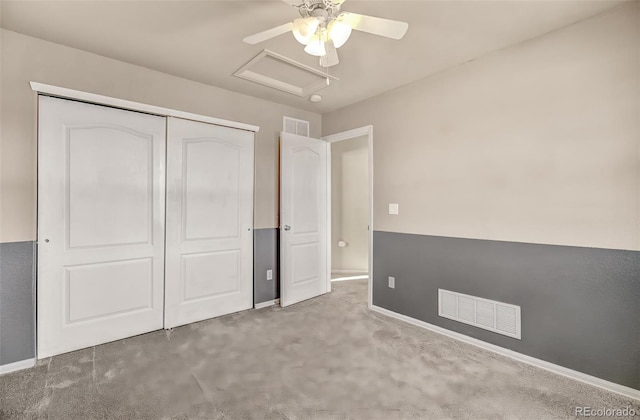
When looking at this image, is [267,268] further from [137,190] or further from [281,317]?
[137,190]

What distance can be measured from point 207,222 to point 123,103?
1327mm

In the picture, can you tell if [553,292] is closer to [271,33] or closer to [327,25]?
[327,25]

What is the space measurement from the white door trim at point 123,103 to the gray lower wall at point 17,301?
119cm

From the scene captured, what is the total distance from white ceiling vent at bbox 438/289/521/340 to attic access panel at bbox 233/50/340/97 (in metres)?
2.35

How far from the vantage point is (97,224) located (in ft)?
8.52

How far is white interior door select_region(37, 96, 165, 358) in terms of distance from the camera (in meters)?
2.39

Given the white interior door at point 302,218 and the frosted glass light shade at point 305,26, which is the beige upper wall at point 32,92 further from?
the frosted glass light shade at point 305,26

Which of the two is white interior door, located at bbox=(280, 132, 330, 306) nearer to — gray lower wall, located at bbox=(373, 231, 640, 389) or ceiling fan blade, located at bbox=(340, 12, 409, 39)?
gray lower wall, located at bbox=(373, 231, 640, 389)

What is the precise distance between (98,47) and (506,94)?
11.1 feet

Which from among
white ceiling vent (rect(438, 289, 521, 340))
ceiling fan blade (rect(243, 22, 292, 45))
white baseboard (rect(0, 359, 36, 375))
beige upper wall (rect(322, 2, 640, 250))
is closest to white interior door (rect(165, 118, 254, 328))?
white baseboard (rect(0, 359, 36, 375))

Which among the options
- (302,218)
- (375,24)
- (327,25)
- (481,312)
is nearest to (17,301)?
(302,218)

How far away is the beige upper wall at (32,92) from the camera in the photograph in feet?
7.35

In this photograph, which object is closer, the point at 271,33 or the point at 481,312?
the point at 271,33

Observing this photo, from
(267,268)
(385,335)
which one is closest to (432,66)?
(385,335)
